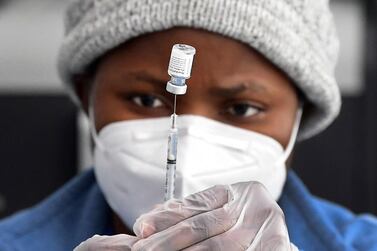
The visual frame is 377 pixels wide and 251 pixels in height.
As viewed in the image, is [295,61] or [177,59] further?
[295,61]

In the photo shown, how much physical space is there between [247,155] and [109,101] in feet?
0.77

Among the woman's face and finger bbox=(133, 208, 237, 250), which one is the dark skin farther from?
finger bbox=(133, 208, 237, 250)

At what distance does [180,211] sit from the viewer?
910 millimetres

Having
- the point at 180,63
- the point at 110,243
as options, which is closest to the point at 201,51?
the point at 180,63

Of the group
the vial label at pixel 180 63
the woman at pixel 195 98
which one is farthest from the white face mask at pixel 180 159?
the vial label at pixel 180 63

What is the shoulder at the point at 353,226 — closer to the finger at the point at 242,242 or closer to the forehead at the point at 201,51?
the forehead at the point at 201,51

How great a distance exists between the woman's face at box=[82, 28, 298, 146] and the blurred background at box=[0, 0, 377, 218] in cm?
125

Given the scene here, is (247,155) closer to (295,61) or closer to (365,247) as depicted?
(295,61)

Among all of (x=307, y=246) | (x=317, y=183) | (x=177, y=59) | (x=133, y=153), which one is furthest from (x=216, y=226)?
(x=317, y=183)

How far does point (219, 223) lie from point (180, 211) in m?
0.05

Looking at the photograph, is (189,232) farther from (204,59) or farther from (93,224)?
(93,224)

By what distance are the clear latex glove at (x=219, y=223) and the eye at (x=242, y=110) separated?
14.8 inches

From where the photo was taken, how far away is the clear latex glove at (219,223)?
88 cm

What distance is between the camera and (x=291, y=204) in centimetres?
149
